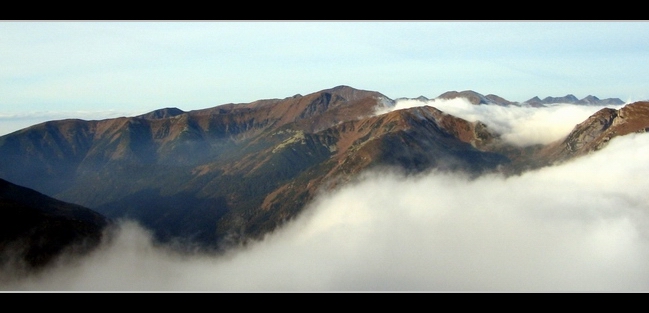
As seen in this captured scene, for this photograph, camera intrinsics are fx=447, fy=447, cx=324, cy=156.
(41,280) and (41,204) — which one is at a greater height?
(41,204)
